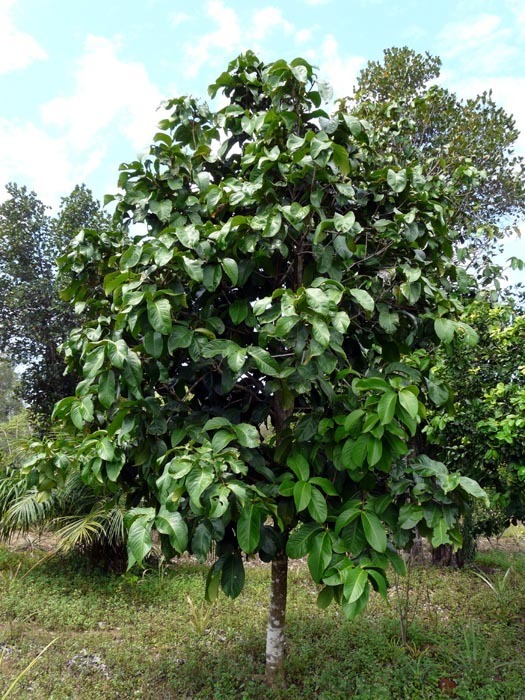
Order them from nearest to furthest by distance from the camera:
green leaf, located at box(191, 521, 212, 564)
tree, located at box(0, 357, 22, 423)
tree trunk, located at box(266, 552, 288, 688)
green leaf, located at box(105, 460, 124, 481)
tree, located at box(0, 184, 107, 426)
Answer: green leaf, located at box(191, 521, 212, 564), green leaf, located at box(105, 460, 124, 481), tree trunk, located at box(266, 552, 288, 688), tree, located at box(0, 184, 107, 426), tree, located at box(0, 357, 22, 423)

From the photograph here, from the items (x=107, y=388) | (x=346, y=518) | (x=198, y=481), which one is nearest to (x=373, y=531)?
(x=346, y=518)

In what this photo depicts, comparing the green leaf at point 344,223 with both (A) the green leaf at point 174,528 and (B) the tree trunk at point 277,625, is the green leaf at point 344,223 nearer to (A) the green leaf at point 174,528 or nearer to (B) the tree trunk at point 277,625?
(A) the green leaf at point 174,528

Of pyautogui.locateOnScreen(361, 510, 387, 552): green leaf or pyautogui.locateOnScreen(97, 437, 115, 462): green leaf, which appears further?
pyautogui.locateOnScreen(97, 437, 115, 462): green leaf

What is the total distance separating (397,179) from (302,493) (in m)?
1.63

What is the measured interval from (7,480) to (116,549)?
157 cm

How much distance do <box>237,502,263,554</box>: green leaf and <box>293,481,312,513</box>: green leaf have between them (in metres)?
0.20

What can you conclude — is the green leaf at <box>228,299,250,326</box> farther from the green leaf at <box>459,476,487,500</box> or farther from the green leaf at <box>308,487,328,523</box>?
the green leaf at <box>459,476,487,500</box>

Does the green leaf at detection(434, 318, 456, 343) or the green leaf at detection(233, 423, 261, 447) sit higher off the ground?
the green leaf at detection(434, 318, 456, 343)

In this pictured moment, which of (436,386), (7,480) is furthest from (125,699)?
(7,480)

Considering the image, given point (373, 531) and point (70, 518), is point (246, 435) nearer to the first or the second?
point (373, 531)

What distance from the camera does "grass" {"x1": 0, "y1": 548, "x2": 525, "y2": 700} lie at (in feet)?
11.2

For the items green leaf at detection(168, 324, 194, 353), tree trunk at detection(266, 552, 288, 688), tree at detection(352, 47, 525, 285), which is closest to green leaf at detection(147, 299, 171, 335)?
green leaf at detection(168, 324, 194, 353)

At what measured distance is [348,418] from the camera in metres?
2.27

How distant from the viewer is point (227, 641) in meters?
4.20
